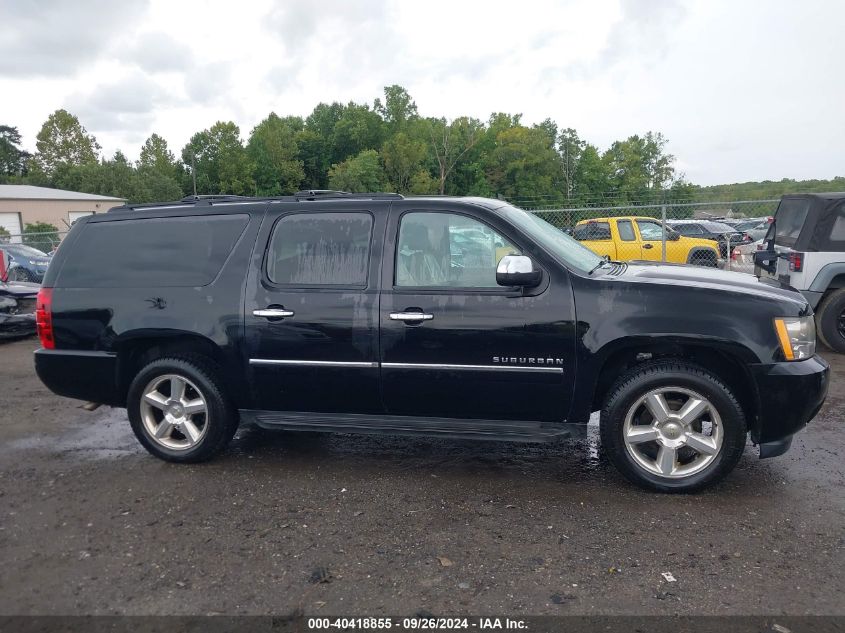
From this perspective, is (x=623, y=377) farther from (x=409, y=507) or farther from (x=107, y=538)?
(x=107, y=538)

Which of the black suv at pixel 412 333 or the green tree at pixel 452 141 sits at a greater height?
the green tree at pixel 452 141

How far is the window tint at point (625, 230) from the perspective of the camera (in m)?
15.0

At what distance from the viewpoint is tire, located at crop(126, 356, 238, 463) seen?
4.80 meters

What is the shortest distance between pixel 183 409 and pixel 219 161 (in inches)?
3666

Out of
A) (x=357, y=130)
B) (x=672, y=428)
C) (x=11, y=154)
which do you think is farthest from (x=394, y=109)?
(x=672, y=428)

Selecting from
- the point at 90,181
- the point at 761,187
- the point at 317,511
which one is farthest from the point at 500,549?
the point at 90,181

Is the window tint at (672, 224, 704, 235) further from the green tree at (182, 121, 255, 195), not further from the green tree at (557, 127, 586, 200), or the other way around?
the green tree at (182, 121, 255, 195)

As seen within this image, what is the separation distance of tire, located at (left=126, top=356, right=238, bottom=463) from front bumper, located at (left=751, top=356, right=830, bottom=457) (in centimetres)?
346

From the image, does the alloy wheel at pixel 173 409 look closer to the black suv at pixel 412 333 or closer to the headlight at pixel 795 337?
the black suv at pixel 412 333

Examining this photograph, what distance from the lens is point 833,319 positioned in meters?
8.11

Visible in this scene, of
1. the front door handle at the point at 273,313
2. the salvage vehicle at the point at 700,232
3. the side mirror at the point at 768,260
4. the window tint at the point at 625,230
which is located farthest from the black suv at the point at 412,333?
the salvage vehicle at the point at 700,232

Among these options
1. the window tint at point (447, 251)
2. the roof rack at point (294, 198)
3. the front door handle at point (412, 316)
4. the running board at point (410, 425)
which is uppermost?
the roof rack at point (294, 198)

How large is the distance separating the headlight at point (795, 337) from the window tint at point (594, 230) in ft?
36.5

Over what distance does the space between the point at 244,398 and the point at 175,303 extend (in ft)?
2.69
